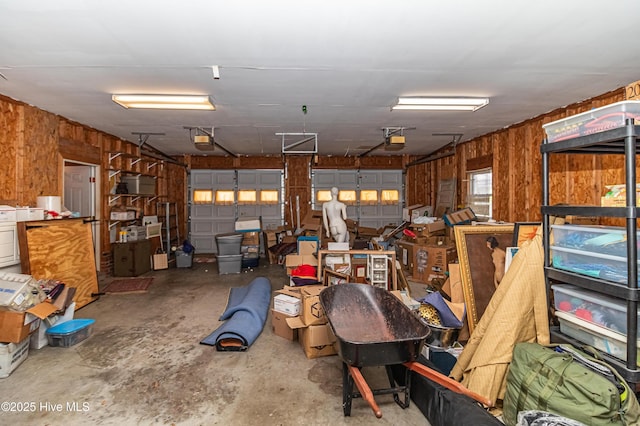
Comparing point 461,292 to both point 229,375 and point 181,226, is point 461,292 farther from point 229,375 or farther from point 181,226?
point 181,226

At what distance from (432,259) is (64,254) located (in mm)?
6123

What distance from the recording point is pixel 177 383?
2.95m

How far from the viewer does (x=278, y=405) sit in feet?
8.63

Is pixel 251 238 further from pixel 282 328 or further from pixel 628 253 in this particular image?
pixel 628 253

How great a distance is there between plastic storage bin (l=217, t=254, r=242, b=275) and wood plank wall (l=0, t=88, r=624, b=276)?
2376 millimetres

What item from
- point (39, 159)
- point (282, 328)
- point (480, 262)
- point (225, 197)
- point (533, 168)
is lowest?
point (282, 328)

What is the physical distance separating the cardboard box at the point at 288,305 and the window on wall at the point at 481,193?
16.7 feet

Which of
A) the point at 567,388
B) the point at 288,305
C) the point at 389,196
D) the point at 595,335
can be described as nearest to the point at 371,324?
the point at 288,305

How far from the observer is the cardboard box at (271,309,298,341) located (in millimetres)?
3877

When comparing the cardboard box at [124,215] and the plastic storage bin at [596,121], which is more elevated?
the plastic storage bin at [596,121]

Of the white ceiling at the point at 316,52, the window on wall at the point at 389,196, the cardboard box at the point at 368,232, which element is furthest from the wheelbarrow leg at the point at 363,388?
the window on wall at the point at 389,196

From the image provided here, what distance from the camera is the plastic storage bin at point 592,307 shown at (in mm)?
2130

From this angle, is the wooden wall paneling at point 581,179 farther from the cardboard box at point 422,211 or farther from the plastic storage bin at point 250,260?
the plastic storage bin at point 250,260

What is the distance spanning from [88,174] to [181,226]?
3903mm
